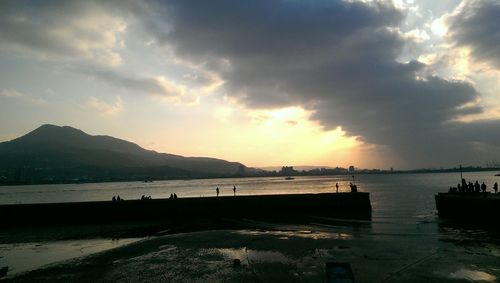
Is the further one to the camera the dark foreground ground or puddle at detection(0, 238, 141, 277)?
puddle at detection(0, 238, 141, 277)

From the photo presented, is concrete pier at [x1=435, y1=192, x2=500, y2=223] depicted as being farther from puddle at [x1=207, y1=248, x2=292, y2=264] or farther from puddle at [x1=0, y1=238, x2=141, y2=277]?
puddle at [x1=0, y1=238, x2=141, y2=277]

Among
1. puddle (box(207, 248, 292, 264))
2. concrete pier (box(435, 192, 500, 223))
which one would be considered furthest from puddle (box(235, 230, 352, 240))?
concrete pier (box(435, 192, 500, 223))

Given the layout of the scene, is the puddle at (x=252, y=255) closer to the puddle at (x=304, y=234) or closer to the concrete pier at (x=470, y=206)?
the puddle at (x=304, y=234)

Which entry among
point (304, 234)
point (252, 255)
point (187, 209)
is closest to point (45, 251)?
point (252, 255)

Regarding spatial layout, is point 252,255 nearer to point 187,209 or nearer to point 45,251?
point 45,251

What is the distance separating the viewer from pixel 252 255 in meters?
19.2

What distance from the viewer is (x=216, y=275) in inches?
611

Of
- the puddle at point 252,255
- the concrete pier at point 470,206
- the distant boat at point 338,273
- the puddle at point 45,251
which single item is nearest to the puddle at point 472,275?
the distant boat at point 338,273

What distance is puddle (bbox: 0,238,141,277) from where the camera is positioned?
1948 centimetres

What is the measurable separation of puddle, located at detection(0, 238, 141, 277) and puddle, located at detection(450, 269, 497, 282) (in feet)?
66.7

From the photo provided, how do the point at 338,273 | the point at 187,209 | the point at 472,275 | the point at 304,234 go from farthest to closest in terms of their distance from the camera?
1. the point at 187,209
2. the point at 304,234
3. the point at 472,275
4. the point at 338,273

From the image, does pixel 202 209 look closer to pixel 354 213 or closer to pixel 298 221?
pixel 298 221

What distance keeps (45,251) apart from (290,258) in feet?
54.7

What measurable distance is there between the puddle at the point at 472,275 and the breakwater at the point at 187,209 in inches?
830
